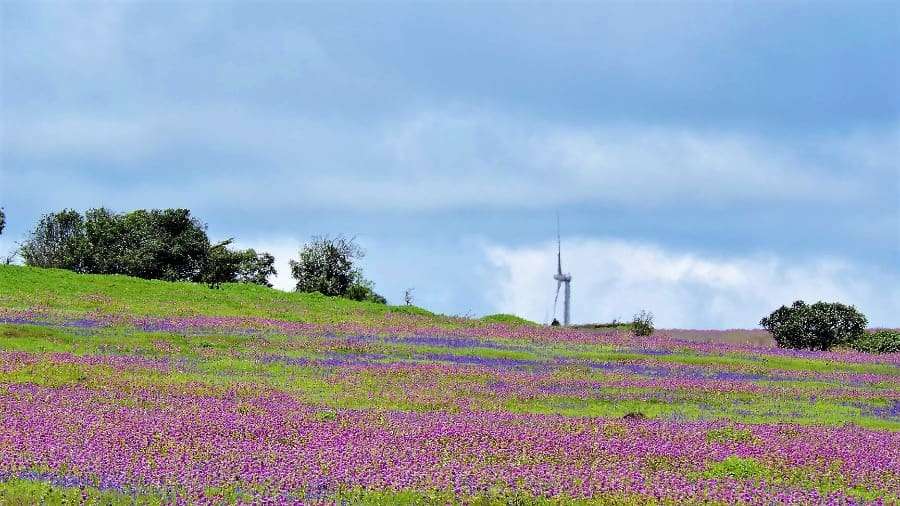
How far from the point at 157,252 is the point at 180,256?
2.46 m

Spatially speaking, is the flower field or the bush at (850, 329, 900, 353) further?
the bush at (850, 329, 900, 353)

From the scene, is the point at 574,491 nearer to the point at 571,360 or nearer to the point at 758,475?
the point at 758,475

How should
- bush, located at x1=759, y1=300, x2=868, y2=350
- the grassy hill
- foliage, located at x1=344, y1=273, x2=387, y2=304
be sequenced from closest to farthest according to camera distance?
Result: the grassy hill < bush, located at x1=759, y1=300, x2=868, y2=350 < foliage, located at x1=344, y1=273, x2=387, y2=304

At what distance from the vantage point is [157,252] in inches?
3937

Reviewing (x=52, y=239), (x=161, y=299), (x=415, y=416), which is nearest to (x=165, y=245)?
Result: (x=52, y=239)

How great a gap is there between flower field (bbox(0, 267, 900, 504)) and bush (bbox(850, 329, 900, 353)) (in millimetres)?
10366

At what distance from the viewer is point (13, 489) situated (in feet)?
43.6

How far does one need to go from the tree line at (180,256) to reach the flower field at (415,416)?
139 ft

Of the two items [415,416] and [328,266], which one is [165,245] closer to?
[328,266]

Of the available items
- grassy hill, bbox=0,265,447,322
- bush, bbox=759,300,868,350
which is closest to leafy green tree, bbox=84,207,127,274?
grassy hill, bbox=0,265,447,322

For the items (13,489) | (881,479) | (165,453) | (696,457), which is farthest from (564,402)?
(13,489)

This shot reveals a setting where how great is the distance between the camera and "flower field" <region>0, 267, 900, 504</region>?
14.0 metres

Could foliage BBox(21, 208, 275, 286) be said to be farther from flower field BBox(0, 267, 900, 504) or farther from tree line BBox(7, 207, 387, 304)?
flower field BBox(0, 267, 900, 504)

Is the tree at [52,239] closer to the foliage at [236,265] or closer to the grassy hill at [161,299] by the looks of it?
the foliage at [236,265]
